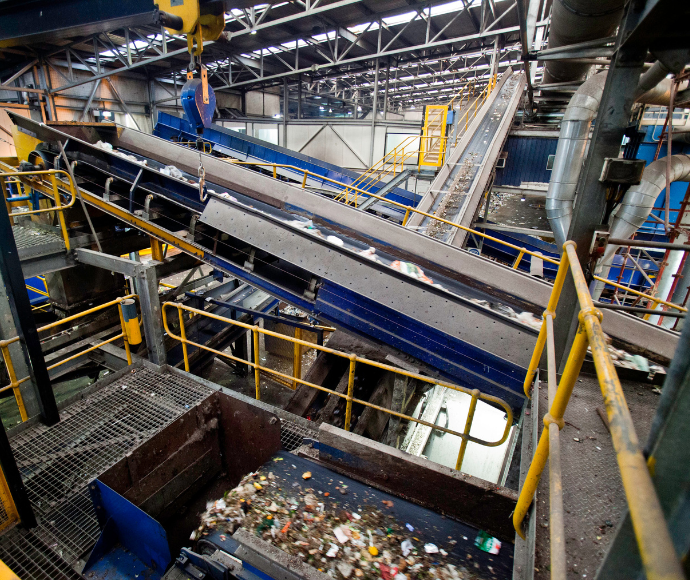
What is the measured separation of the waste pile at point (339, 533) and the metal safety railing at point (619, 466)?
0.68 meters

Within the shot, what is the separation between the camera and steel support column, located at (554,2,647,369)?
217cm

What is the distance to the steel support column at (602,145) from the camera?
217cm

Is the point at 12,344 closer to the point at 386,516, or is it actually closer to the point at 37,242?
the point at 37,242

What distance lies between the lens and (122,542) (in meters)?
2.61

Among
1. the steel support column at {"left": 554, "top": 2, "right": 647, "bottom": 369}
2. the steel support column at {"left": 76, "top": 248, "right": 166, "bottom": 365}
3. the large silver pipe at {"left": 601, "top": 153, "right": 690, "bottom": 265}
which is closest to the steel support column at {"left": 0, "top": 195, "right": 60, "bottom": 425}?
the steel support column at {"left": 76, "top": 248, "right": 166, "bottom": 365}

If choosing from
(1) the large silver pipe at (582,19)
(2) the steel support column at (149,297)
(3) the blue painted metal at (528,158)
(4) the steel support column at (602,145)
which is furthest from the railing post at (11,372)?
(3) the blue painted metal at (528,158)

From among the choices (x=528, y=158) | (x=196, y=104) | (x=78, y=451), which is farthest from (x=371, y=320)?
(x=528, y=158)

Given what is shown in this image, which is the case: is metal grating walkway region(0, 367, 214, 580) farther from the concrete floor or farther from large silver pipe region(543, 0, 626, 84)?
large silver pipe region(543, 0, 626, 84)

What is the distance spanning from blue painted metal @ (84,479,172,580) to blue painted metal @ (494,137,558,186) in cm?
A: 1164

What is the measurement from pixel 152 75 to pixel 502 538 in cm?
2111

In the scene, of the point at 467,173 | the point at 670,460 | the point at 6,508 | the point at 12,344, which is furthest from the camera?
the point at 467,173

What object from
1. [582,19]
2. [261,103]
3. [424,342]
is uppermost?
[261,103]

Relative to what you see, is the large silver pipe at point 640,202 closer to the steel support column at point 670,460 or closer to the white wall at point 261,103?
the steel support column at point 670,460

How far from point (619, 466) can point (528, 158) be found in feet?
39.1
